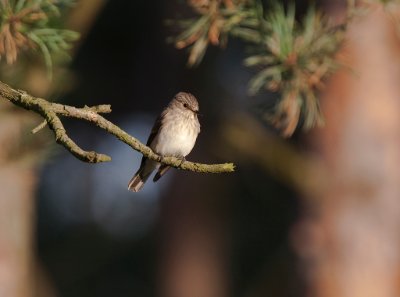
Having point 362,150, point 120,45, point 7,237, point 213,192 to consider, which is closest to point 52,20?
point 7,237

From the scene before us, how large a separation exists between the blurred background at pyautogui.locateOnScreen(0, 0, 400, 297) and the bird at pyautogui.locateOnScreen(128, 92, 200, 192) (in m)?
0.43

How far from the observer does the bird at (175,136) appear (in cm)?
477

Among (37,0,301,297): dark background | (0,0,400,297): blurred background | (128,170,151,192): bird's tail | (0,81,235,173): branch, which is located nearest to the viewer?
(0,81,235,173): branch

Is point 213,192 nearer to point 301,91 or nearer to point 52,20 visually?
point 301,91

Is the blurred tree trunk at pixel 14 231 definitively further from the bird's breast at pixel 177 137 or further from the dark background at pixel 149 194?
the dark background at pixel 149 194

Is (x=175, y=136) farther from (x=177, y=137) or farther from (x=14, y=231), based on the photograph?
(x=14, y=231)

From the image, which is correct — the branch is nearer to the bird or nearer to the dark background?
the bird

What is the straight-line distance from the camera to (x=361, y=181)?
5.39 metres

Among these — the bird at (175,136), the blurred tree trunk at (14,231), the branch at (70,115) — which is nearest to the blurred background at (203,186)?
the blurred tree trunk at (14,231)

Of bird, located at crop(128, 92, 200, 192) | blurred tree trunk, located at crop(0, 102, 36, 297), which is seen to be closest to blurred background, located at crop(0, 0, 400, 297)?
blurred tree trunk, located at crop(0, 102, 36, 297)

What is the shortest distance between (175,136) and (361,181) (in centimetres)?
121

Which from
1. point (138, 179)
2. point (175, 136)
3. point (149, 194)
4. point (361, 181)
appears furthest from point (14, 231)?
point (149, 194)

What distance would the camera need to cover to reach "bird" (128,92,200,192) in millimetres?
4770

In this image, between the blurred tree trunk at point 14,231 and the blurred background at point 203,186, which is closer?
the blurred tree trunk at point 14,231
